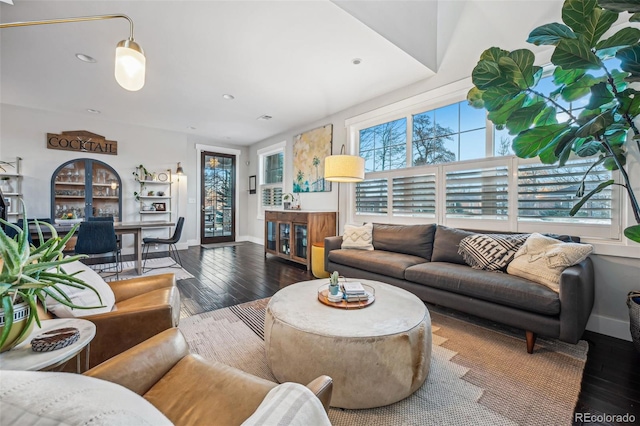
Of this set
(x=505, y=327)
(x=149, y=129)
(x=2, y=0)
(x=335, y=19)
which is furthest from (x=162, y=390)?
(x=149, y=129)

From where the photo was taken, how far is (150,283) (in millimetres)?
2084

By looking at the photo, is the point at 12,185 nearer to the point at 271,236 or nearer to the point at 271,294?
the point at 271,236

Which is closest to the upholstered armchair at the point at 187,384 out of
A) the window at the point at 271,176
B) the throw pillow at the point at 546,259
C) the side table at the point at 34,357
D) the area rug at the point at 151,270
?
the side table at the point at 34,357

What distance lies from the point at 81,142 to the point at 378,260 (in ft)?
19.8

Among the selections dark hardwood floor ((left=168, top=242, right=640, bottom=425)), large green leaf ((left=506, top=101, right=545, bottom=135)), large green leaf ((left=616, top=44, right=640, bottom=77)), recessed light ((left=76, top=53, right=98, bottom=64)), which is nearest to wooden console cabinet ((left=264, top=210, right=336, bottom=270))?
dark hardwood floor ((left=168, top=242, right=640, bottom=425))

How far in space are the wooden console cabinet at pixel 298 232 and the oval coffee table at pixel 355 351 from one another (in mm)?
2728

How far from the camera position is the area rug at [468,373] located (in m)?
1.37

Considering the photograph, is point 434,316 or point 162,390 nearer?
point 162,390

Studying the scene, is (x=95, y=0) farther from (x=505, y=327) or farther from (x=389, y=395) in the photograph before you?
(x=505, y=327)

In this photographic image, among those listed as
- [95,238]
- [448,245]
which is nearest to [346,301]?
[448,245]

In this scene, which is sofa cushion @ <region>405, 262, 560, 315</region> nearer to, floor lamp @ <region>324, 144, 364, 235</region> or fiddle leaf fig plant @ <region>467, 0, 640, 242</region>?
fiddle leaf fig plant @ <region>467, 0, 640, 242</region>

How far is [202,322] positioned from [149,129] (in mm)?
5239

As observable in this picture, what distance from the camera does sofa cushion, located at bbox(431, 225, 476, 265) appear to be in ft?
9.27

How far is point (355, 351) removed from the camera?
1355mm
